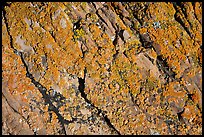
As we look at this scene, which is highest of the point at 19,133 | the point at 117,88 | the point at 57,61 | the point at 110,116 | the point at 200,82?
the point at 57,61

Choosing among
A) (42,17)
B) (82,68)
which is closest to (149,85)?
(82,68)

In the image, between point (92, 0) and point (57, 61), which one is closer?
point (57, 61)

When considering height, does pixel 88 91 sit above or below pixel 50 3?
below

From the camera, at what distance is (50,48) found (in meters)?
3.83

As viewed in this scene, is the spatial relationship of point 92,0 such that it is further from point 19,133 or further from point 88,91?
point 19,133

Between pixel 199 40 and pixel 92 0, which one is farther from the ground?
pixel 92 0

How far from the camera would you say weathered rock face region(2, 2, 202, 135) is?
383 cm

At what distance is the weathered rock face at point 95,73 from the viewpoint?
3.83m

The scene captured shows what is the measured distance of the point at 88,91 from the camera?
386cm

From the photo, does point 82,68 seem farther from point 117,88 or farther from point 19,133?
point 19,133

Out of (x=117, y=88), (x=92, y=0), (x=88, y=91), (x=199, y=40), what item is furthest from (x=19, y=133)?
(x=199, y=40)

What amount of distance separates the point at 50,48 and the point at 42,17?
1.57 feet

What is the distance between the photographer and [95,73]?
3.86 m

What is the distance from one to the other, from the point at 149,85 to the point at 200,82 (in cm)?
78
